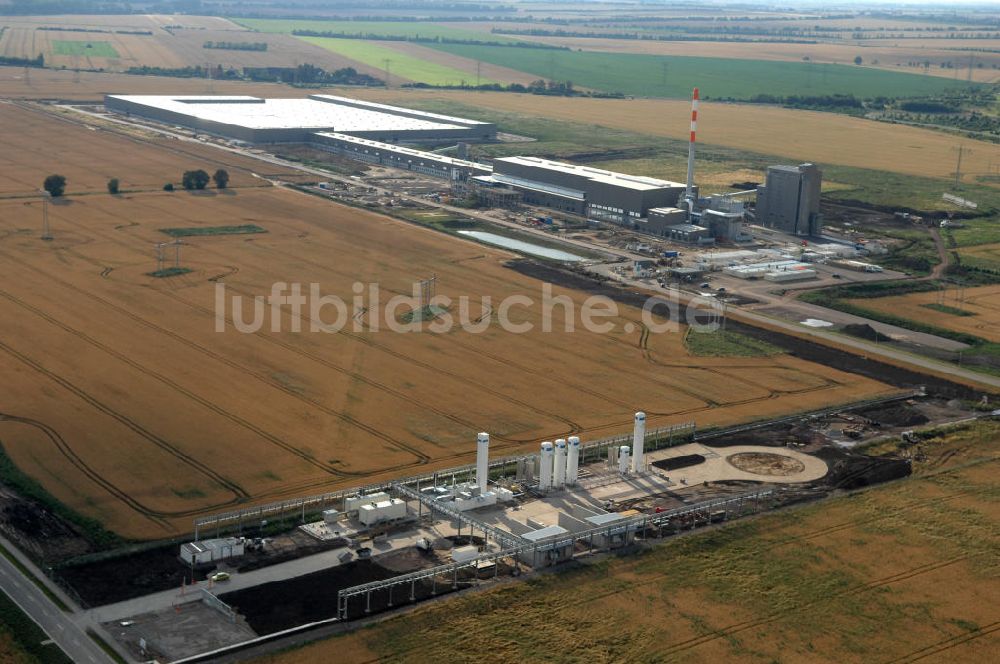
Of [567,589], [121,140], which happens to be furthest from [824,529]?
[121,140]

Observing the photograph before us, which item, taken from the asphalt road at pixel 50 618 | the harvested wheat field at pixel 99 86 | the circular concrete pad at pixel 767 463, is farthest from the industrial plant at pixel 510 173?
the asphalt road at pixel 50 618

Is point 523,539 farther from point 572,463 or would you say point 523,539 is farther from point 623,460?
point 623,460

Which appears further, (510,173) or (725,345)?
(510,173)

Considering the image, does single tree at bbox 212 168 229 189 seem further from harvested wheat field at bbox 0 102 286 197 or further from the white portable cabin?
the white portable cabin

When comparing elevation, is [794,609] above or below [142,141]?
below

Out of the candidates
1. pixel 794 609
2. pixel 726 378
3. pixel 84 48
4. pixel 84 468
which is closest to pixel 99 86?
pixel 84 48
